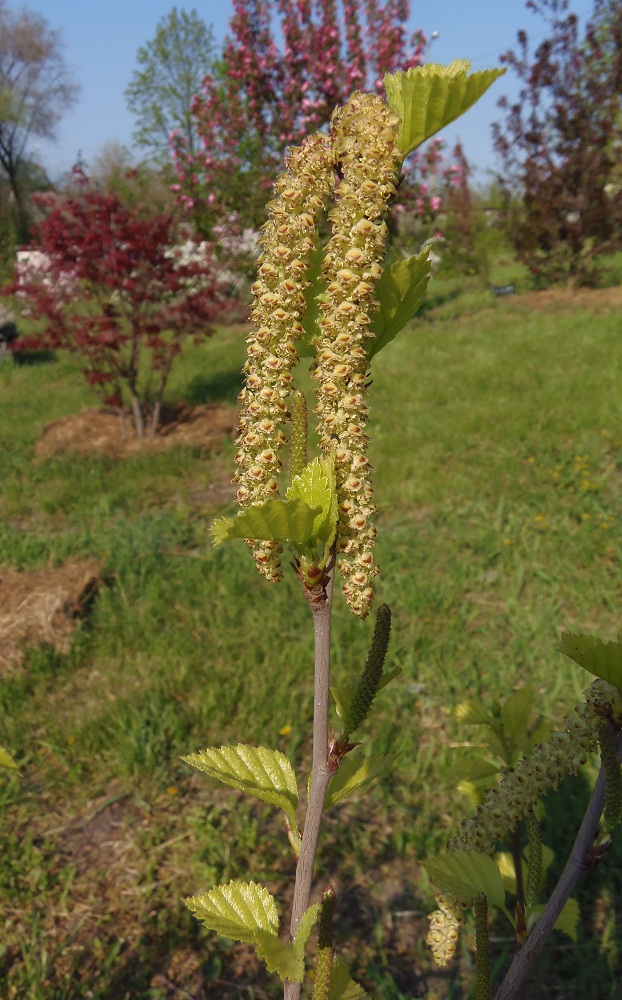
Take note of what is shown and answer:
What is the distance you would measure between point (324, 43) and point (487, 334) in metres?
5.14

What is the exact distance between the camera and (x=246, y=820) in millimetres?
2623

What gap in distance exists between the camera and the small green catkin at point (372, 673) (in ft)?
1.93

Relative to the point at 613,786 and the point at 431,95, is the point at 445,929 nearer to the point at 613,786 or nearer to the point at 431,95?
the point at 613,786

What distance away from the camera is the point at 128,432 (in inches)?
280

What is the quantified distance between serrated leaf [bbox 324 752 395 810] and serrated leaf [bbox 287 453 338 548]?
0.32 m

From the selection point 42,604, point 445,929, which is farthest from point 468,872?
point 42,604

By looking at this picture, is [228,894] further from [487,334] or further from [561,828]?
[487,334]

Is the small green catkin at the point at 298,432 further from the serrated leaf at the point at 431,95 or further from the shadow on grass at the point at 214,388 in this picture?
the shadow on grass at the point at 214,388

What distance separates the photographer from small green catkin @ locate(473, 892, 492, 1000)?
66 cm

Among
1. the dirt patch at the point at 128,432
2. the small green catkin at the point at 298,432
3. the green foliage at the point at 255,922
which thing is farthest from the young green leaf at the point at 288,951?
the dirt patch at the point at 128,432

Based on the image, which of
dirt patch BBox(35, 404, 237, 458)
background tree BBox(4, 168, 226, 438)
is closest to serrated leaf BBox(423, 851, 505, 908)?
dirt patch BBox(35, 404, 237, 458)

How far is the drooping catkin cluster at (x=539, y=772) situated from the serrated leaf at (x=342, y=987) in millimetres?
121

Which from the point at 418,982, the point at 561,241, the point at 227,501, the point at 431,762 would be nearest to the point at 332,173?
the point at 418,982

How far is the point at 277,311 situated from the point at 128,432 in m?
6.82
